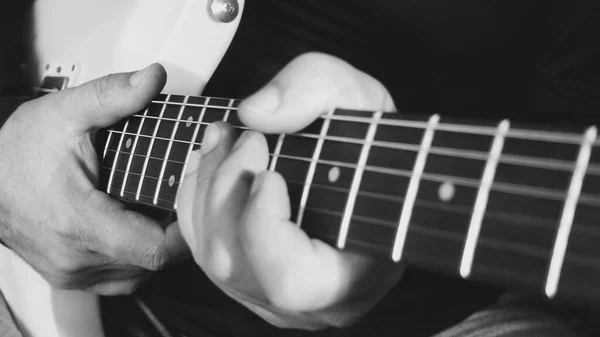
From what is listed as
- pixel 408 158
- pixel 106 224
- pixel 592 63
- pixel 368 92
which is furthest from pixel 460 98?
pixel 106 224

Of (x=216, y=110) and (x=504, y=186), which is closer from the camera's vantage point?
(x=504, y=186)

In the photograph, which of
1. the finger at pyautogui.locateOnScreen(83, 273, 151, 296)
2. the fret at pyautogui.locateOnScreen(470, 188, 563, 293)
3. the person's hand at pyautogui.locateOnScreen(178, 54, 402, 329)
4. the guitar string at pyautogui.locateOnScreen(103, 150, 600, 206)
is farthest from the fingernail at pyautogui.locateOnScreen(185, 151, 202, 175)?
the finger at pyautogui.locateOnScreen(83, 273, 151, 296)

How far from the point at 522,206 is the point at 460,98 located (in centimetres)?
47

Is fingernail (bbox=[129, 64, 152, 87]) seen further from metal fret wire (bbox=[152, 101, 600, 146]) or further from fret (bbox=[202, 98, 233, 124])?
metal fret wire (bbox=[152, 101, 600, 146])

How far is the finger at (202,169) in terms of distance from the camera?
490 millimetres

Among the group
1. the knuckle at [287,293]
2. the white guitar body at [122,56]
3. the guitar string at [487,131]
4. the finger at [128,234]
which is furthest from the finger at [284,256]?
the white guitar body at [122,56]

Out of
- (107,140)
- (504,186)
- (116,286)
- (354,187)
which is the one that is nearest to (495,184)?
(504,186)

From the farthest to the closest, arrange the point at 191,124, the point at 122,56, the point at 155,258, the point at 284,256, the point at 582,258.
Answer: the point at 122,56
the point at 155,258
the point at 191,124
the point at 284,256
the point at 582,258

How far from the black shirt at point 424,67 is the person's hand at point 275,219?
0.15 metres

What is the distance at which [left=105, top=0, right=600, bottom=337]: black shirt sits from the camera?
0.61 metres

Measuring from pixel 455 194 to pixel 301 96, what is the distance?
0.17 m

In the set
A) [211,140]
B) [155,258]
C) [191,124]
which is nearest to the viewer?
[211,140]

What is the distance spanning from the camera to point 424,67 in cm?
80

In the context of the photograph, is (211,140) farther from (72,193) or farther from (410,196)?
(72,193)
